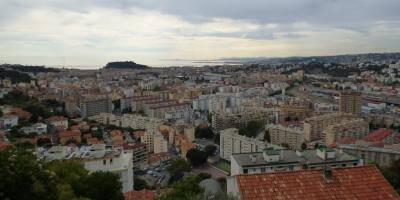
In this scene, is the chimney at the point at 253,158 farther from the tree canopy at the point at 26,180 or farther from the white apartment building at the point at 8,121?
the white apartment building at the point at 8,121

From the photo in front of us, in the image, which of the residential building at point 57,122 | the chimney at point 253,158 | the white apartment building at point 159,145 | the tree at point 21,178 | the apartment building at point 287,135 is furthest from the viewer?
the residential building at point 57,122

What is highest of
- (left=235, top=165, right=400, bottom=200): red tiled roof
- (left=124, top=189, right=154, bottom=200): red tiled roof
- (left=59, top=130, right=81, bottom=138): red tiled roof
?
(left=235, top=165, right=400, bottom=200): red tiled roof

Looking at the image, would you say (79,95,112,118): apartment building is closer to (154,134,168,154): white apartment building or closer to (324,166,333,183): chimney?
(154,134,168,154): white apartment building

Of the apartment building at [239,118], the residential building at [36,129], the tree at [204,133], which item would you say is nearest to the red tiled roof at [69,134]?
the residential building at [36,129]

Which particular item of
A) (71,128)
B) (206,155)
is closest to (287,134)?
(206,155)

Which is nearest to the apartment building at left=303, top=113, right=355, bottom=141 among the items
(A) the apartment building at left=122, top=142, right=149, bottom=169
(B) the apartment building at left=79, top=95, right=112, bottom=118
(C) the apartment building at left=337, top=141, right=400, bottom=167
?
(C) the apartment building at left=337, top=141, right=400, bottom=167

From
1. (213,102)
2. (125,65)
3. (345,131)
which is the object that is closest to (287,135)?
(345,131)
